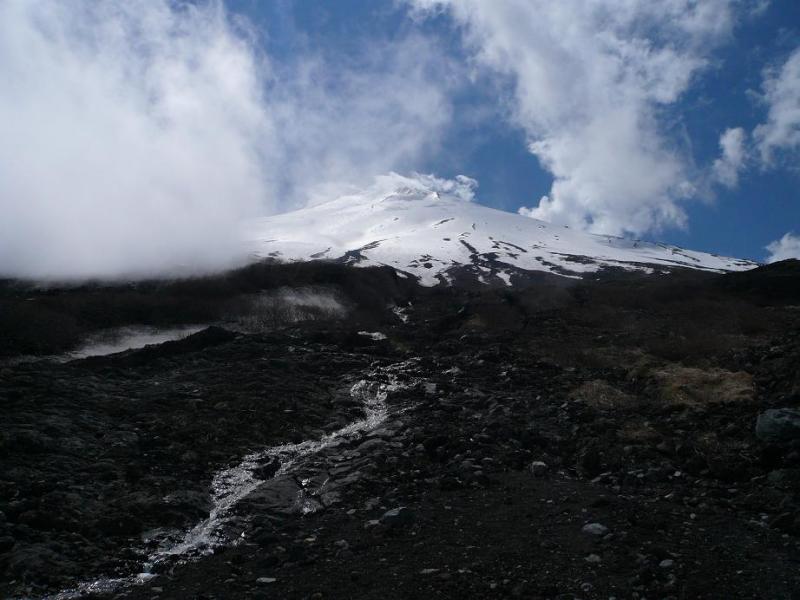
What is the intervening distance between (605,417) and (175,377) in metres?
20.2

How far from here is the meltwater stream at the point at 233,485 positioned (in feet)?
35.9

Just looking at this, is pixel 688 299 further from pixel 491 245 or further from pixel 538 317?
pixel 491 245

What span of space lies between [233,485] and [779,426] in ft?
50.8

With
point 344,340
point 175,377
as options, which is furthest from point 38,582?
point 344,340

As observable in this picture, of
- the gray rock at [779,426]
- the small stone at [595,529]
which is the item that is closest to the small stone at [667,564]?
the small stone at [595,529]

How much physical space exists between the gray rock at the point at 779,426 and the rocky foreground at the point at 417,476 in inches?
2.8

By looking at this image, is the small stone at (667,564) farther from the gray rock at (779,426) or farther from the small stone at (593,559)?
the gray rock at (779,426)

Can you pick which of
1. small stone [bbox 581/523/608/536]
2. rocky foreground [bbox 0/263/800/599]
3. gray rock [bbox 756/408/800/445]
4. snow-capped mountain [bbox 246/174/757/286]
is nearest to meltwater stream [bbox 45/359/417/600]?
rocky foreground [bbox 0/263/800/599]

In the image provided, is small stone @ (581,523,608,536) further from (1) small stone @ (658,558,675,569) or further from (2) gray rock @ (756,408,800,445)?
(2) gray rock @ (756,408,800,445)

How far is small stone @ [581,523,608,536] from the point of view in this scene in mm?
11102

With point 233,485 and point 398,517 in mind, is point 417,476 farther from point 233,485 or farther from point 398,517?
point 233,485

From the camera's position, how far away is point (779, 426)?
1438cm

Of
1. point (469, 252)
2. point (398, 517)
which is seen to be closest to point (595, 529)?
point (398, 517)

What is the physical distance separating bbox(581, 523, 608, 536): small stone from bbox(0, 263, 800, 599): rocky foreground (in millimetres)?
54
